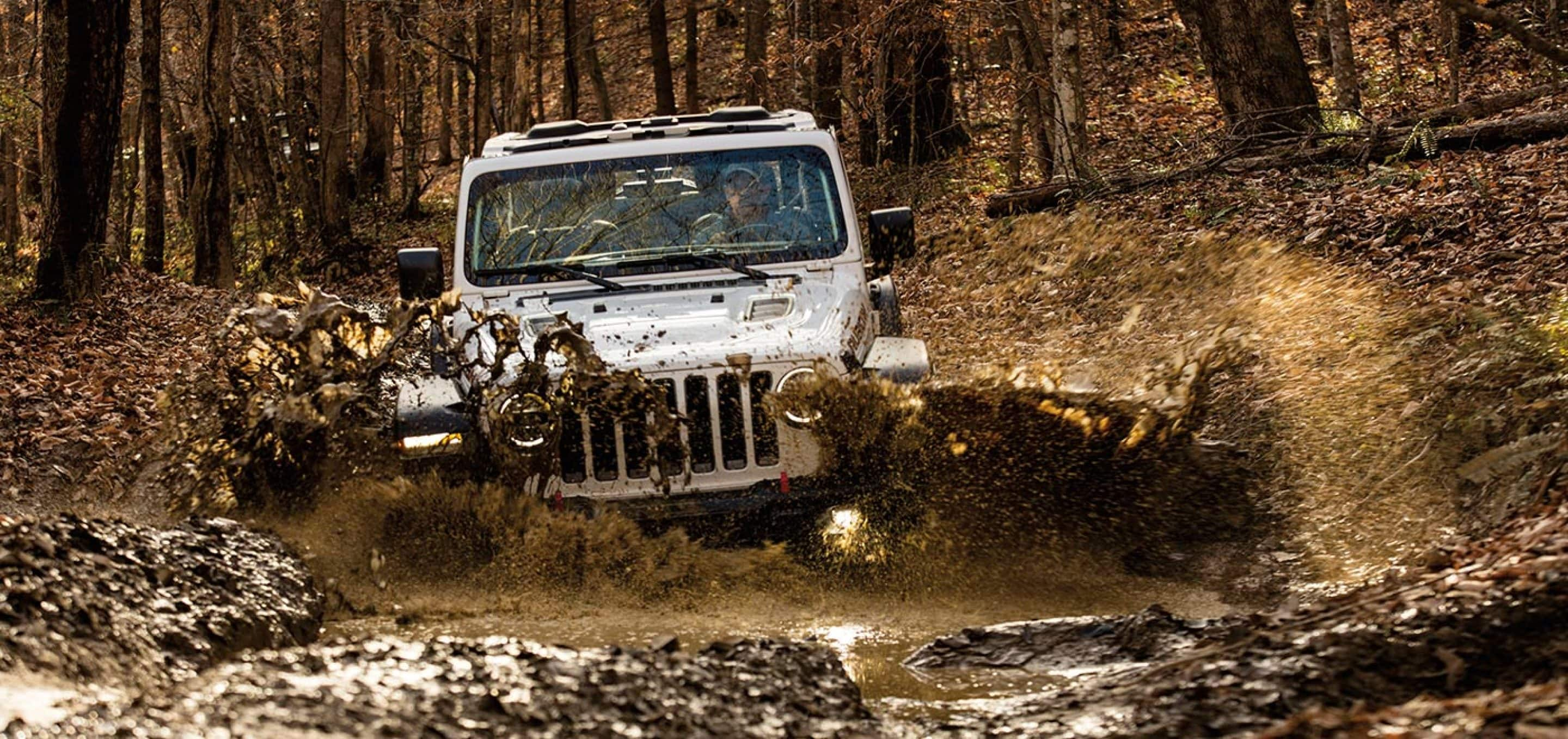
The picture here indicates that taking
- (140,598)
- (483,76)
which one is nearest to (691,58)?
(483,76)

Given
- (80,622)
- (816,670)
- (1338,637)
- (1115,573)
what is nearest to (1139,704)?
(1338,637)

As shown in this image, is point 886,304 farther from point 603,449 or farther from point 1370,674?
point 1370,674

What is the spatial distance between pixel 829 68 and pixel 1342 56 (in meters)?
7.60

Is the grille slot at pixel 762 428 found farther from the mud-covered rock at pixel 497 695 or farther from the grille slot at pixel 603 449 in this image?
the mud-covered rock at pixel 497 695

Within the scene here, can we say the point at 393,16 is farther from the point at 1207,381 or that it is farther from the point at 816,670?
the point at 816,670

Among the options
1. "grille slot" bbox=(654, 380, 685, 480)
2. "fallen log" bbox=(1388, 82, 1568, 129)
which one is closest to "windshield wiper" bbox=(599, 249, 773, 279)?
"grille slot" bbox=(654, 380, 685, 480)

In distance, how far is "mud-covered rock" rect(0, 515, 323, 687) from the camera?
163 inches

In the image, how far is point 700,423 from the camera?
6062mm

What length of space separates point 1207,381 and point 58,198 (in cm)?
982

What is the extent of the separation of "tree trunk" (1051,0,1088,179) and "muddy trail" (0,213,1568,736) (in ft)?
27.3

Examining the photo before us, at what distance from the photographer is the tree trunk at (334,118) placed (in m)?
24.3

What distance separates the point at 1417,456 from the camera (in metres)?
6.75

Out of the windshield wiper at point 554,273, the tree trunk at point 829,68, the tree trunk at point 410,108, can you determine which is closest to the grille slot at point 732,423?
the windshield wiper at point 554,273

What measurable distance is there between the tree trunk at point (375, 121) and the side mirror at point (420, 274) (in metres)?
23.6
